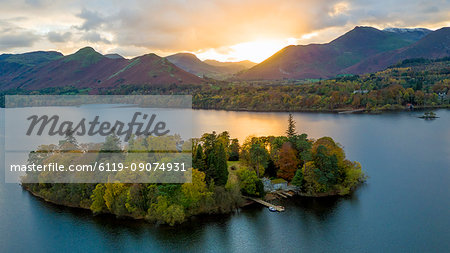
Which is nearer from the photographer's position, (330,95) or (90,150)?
(90,150)

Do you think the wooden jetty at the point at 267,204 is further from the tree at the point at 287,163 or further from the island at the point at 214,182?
the tree at the point at 287,163

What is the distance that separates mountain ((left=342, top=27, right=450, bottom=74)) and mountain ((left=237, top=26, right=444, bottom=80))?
11754mm

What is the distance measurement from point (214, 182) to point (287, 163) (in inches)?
188

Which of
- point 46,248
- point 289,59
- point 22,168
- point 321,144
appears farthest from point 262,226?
point 289,59

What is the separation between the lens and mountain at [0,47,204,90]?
98.2m

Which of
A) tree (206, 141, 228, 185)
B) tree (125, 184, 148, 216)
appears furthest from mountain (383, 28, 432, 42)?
tree (125, 184, 148, 216)

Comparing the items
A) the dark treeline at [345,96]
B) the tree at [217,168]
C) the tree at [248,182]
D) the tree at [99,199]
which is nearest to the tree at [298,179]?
the tree at [248,182]

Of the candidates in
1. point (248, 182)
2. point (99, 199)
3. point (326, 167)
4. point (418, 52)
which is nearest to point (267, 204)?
point (248, 182)

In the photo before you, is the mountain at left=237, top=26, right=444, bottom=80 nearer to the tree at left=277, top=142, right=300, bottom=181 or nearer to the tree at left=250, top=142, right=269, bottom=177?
the tree at left=277, top=142, right=300, bottom=181

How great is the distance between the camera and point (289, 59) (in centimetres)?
13975

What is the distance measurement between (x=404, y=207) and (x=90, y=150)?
632 inches

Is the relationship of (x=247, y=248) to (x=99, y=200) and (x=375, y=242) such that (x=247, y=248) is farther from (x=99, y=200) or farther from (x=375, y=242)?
(x=99, y=200)

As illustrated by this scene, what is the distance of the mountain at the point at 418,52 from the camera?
354 feet

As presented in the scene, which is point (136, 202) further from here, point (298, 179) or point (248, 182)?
point (298, 179)
